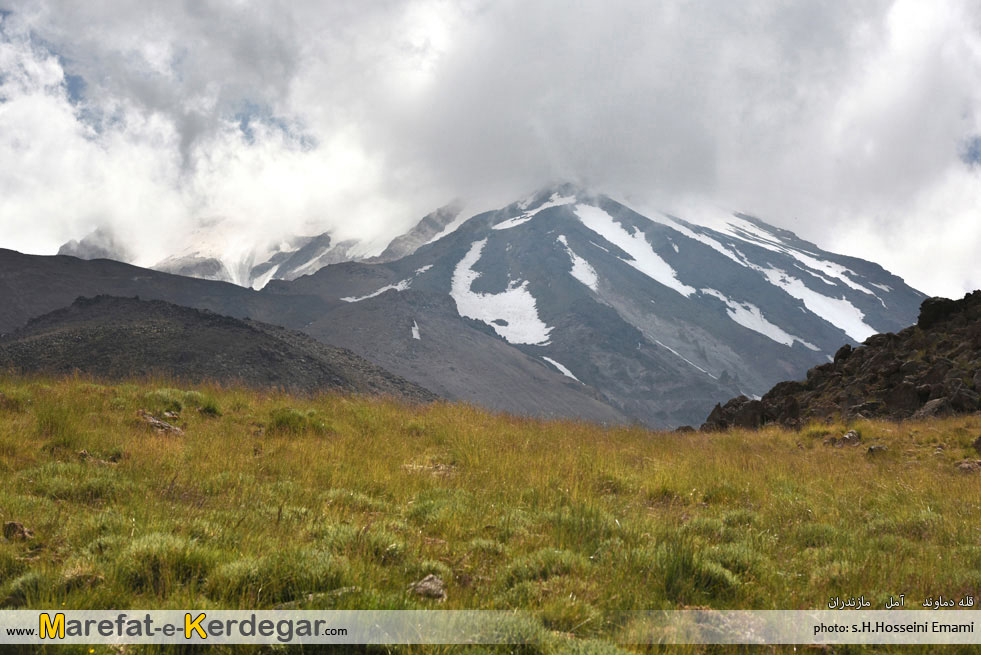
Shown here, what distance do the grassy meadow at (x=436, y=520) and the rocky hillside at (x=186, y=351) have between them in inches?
2339

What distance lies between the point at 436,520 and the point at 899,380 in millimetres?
21494

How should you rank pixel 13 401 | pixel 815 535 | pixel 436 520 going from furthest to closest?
pixel 13 401 → pixel 815 535 → pixel 436 520

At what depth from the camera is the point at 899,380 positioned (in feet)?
68.9

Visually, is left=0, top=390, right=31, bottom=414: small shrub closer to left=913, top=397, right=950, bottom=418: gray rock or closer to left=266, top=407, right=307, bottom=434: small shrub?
left=266, top=407, right=307, bottom=434: small shrub

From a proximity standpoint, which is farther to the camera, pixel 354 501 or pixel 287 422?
pixel 287 422

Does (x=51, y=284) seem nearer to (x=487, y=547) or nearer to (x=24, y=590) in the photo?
(x=24, y=590)

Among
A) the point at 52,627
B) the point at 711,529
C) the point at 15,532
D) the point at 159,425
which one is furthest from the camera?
the point at 159,425

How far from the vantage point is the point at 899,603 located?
4.57 meters

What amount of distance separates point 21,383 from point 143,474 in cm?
695

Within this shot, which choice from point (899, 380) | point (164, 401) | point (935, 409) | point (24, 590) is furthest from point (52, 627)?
point (899, 380)

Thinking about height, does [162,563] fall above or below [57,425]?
below

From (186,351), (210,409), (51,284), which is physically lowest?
(210,409)

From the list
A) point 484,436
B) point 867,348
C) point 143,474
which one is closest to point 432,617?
point 143,474

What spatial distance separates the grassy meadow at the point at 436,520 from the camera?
3988 millimetres
